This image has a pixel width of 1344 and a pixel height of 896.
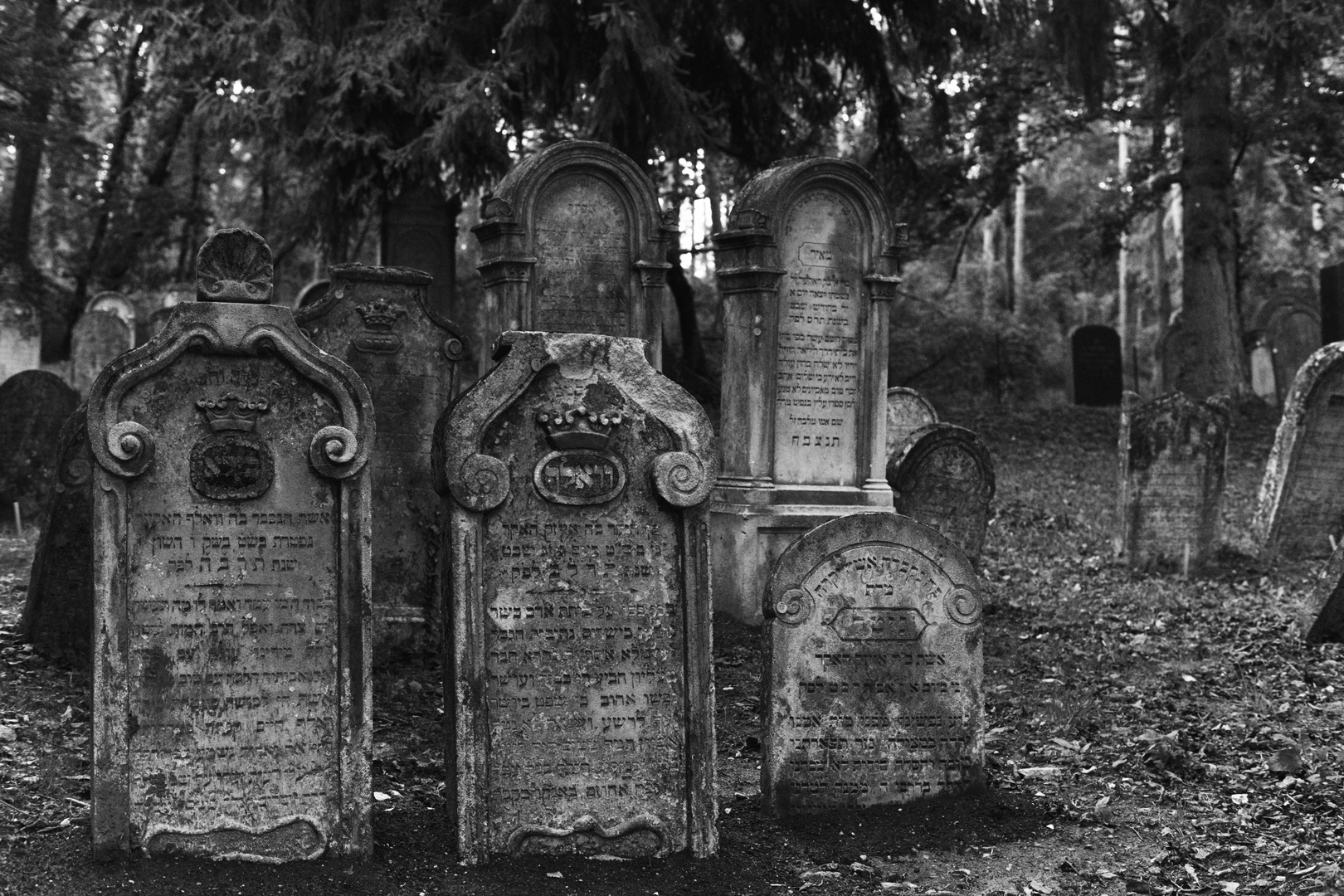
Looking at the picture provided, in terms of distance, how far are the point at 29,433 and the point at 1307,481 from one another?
1057 centimetres

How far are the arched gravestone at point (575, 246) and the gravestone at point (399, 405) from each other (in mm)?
1551

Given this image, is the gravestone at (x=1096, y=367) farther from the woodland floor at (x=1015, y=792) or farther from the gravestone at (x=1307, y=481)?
the woodland floor at (x=1015, y=792)

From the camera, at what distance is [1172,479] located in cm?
1210

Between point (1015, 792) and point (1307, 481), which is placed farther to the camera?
point (1307, 481)

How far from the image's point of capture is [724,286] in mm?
9680

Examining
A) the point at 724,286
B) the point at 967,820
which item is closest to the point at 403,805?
the point at 967,820

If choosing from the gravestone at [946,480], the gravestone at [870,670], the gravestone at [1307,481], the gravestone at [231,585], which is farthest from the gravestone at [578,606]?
the gravestone at [1307,481]

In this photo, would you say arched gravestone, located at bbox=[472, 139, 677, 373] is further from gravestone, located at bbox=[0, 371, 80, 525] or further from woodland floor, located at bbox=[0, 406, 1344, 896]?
gravestone, located at bbox=[0, 371, 80, 525]

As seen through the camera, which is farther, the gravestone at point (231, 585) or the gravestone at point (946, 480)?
the gravestone at point (946, 480)

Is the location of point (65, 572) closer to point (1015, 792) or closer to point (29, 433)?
point (1015, 792)

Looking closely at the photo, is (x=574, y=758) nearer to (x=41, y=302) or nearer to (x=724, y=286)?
(x=724, y=286)

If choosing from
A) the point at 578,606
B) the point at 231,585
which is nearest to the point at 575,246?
the point at 578,606

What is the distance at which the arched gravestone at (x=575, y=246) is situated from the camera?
1020cm

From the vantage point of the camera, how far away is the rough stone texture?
737 centimetres
